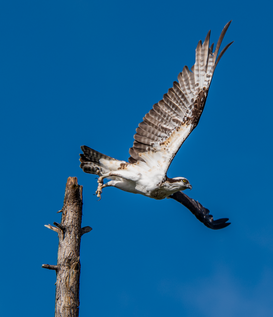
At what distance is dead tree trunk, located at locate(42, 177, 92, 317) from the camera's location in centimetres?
666

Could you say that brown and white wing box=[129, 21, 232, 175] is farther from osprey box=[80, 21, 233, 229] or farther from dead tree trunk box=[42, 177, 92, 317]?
dead tree trunk box=[42, 177, 92, 317]

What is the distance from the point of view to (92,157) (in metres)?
9.50

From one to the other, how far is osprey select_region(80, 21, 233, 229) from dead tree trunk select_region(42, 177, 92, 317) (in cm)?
156

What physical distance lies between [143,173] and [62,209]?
237 cm

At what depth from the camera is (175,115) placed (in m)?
9.20

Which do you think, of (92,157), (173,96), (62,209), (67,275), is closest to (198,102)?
(173,96)

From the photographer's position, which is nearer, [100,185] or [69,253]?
[69,253]

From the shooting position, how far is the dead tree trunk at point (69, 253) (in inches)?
262

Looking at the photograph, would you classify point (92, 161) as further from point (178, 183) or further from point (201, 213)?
point (201, 213)

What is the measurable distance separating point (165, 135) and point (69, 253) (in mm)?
3453

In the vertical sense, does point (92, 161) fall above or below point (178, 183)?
above

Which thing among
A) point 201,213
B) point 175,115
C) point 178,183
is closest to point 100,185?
point 178,183

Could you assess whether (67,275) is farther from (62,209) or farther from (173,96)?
(173,96)

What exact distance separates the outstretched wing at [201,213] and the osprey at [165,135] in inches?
68.0
